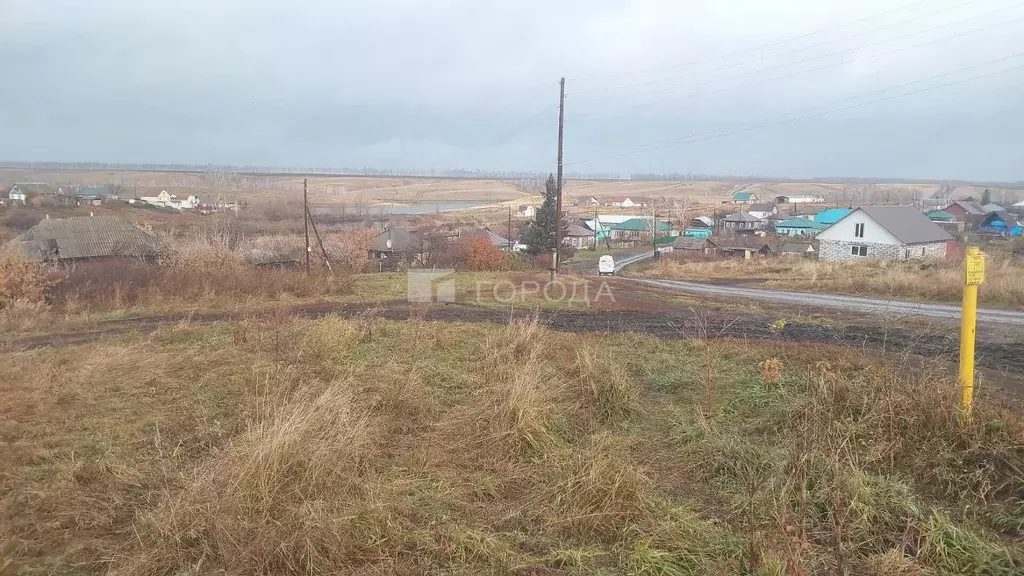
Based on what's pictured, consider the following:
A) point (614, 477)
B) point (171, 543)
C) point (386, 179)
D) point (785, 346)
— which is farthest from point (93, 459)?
point (386, 179)

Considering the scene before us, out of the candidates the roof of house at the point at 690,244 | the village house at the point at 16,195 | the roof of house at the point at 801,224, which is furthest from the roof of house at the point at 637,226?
the village house at the point at 16,195

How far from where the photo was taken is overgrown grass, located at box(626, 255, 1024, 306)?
16969 millimetres

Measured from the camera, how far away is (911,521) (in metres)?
3.06

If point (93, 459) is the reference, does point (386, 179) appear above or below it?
above

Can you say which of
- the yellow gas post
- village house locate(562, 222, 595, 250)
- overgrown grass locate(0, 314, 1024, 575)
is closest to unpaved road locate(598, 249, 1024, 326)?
the yellow gas post

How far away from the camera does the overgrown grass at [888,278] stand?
17.0 m

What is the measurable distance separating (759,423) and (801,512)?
1.70 meters

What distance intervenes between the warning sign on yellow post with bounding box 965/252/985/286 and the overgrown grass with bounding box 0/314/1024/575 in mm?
791

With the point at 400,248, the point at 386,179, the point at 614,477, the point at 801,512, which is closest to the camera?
the point at 801,512

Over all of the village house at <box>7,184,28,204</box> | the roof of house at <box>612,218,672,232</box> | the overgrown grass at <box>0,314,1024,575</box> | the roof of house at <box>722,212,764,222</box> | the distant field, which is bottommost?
the overgrown grass at <box>0,314,1024,575</box>

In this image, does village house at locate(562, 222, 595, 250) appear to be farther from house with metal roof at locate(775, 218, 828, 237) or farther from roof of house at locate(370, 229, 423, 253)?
roof of house at locate(370, 229, 423, 253)

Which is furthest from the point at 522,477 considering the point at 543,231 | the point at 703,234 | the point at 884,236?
the point at 703,234

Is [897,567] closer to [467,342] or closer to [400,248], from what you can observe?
[467,342]

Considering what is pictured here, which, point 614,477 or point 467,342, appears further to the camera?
point 467,342
